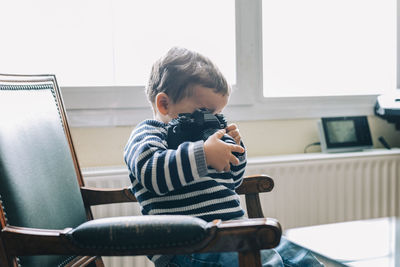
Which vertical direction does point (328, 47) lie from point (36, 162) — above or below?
above

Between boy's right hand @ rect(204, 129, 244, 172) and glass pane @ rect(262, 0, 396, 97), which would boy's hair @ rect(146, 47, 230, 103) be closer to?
boy's right hand @ rect(204, 129, 244, 172)

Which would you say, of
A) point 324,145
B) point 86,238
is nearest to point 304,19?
point 324,145

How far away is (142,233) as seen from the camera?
0.73 m

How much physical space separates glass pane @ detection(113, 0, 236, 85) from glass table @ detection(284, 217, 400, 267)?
2.61 ft

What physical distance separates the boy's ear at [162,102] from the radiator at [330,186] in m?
0.75

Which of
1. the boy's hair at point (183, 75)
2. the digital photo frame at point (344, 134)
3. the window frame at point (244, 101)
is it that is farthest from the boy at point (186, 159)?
the digital photo frame at point (344, 134)

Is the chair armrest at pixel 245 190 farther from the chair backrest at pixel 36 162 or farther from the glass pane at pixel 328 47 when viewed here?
the glass pane at pixel 328 47

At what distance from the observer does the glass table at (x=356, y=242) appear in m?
1.09

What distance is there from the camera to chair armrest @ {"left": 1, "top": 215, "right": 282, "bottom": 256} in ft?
2.35

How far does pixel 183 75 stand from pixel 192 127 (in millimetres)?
→ 137

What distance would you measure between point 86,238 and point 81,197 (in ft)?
1.60

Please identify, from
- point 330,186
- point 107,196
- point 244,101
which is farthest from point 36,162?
point 330,186

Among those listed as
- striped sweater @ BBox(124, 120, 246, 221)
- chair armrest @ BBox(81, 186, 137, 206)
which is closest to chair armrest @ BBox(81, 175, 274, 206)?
chair armrest @ BBox(81, 186, 137, 206)

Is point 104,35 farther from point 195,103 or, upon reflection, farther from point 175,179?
point 175,179
